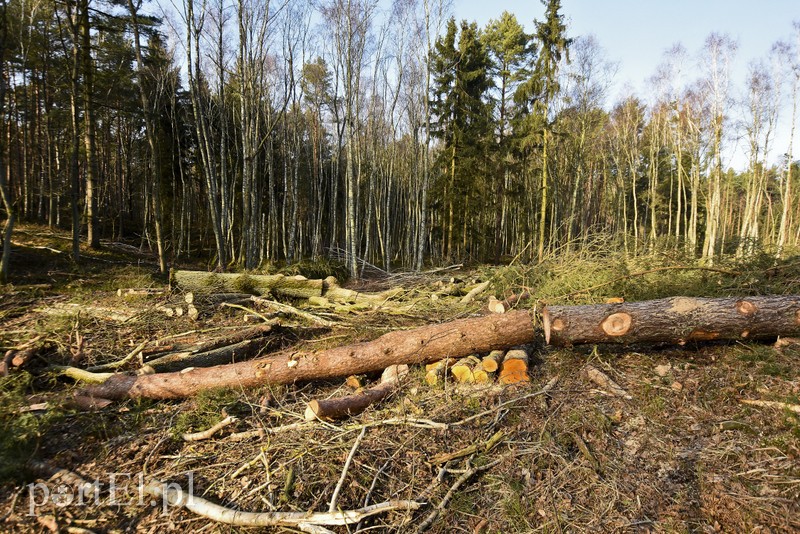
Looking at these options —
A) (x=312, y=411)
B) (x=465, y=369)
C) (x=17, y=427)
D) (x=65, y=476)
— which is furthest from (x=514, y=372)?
(x=17, y=427)

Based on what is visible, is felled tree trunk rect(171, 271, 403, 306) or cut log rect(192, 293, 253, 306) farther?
felled tree trunk rect(171, 271, 403, 306)

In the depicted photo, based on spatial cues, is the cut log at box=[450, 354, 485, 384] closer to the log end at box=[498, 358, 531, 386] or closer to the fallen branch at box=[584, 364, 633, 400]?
the log end at box=[498, 358, 531, 386]

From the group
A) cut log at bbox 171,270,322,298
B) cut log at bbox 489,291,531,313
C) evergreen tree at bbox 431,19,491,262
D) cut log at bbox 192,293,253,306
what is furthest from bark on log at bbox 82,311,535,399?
evergreen tree at bbox 431,19,491,262

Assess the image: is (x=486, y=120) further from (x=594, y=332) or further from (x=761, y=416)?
(x=761, y=416)

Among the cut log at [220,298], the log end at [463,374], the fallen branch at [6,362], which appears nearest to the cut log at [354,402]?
the log end at [463,374]

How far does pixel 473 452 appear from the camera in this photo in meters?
3.14

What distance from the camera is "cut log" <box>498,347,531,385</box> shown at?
4160mm

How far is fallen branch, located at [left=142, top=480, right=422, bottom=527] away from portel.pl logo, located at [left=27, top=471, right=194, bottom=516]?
150 millimetres

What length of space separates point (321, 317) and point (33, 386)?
12.6 ft

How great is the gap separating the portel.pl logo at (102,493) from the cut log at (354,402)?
3.65 ft

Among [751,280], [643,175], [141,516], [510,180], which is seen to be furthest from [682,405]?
[643,175]

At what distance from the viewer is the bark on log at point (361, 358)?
4.33 meters

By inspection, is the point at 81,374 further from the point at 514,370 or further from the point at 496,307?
the point at 496,307

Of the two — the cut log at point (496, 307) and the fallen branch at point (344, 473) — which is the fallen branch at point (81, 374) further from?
the cut log at point (496, 307)
